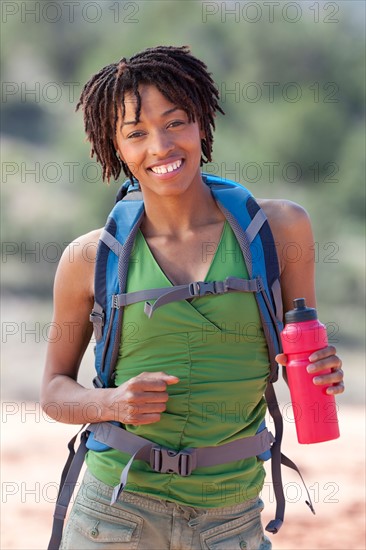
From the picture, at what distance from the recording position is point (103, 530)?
7.84ft

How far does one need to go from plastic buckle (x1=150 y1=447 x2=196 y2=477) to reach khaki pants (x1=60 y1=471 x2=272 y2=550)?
9cm

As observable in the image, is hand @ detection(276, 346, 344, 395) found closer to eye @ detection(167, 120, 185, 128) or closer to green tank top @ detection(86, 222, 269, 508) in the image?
green tank top @ detection(86, 222, 269, 508)

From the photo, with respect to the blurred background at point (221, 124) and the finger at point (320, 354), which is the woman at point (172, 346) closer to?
the finger at point (320, 354)

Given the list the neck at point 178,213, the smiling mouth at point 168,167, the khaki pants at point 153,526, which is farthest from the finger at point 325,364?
the smiling mouth at point 168,167

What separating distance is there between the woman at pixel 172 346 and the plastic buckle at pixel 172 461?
0.10 ft

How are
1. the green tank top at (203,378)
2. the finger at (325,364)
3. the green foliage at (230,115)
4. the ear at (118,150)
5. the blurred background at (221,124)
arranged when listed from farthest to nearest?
the green foliage at (230,115) < the blurred background at (221,124) < the ear at (118,150) < the green tank top at (203,378) < the finger at (325,364)

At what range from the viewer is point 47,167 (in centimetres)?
1912

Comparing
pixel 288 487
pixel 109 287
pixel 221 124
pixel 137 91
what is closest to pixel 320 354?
pixel 109 287

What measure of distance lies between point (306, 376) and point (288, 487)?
459 cm

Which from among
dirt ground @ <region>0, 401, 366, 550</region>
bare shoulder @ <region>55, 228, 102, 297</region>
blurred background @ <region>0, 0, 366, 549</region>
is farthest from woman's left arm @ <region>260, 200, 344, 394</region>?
blurred background @ <region>0, 0, 366, 549</region>

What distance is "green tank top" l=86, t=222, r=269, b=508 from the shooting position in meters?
2.40

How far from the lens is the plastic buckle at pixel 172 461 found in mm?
2354

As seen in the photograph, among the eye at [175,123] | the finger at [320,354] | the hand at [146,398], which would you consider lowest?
the hand at [146,398]

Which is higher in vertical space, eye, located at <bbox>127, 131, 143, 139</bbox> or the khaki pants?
eye, located at <bbox>127, 131, 143, 139</bbox>
